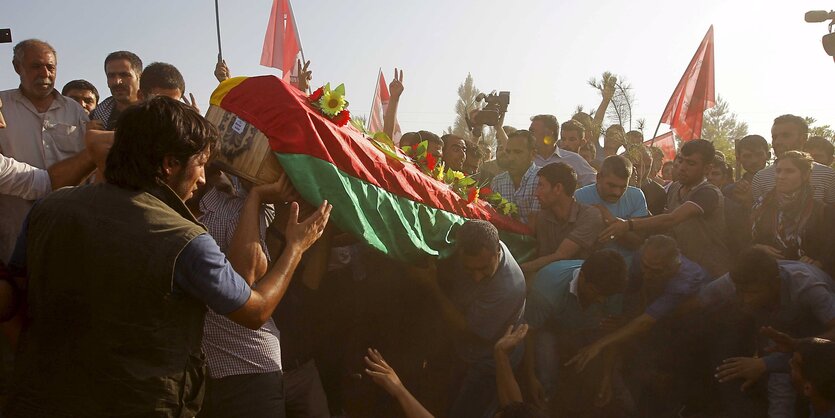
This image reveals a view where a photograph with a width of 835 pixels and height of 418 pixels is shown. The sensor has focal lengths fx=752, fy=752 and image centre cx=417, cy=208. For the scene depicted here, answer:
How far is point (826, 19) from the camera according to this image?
586 cm

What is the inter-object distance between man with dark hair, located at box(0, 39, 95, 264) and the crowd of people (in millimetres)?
11

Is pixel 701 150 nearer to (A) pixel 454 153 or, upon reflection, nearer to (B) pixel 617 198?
(B) pixel 617 198

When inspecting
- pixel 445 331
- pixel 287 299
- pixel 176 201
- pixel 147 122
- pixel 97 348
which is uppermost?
pixel 147 122

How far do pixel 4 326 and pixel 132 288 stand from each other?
625 millimetres

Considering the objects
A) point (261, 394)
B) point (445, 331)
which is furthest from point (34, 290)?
point (445, 331)

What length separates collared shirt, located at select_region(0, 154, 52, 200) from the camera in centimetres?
302

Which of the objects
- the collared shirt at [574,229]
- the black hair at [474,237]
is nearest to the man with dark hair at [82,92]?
the black hair at [474,237]

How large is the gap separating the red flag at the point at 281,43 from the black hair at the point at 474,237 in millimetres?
4148

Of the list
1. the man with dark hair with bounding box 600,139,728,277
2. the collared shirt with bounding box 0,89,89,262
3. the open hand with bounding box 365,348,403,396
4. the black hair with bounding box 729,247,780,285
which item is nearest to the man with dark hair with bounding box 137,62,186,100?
the collared shirt with bounding box 0,89,89,262

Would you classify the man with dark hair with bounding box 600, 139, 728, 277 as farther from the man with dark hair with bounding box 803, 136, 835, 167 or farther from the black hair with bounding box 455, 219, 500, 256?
the black hair with bounding box 455, 219, 500, 256

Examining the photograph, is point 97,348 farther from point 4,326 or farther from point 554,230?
point 554,230

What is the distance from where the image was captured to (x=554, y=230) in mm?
4703

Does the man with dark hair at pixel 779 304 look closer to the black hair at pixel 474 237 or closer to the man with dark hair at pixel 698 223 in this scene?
the man with dark hair at pixel 698 223

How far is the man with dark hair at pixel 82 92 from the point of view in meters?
5.22
